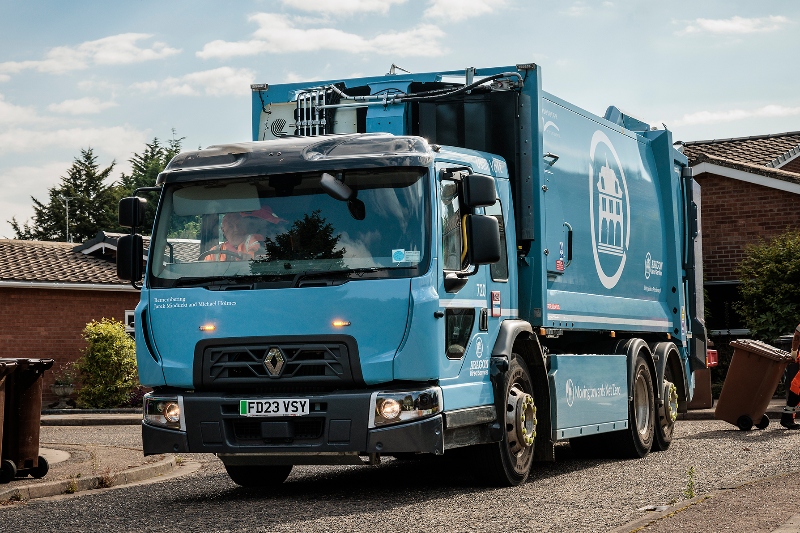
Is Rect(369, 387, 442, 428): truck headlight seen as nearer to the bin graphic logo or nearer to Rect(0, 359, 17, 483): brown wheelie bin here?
the bin graphic logo

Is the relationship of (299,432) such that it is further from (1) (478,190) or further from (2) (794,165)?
(2) (794,165)

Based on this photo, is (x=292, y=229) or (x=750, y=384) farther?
(x=750, y=384)

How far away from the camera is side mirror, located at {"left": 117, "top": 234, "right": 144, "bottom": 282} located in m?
9.94

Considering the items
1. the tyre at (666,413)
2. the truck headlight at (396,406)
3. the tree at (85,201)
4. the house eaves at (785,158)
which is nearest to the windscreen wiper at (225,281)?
the truck headlight at (396,406)

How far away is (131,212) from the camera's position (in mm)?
9836

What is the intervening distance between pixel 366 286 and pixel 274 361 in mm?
916

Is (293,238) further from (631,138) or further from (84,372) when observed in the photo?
(84,372)

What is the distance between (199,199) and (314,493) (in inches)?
108

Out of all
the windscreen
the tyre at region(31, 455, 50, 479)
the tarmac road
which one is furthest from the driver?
the tyre at region(31, 455, 50, 479)

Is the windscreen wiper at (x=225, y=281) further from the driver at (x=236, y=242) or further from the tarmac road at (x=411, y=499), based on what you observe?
the tarmac road at (x=411, y=499)

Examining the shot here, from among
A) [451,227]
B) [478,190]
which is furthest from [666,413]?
[478,190]

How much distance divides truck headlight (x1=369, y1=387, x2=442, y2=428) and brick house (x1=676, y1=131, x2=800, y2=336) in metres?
17.9

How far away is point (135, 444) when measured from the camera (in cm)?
1730

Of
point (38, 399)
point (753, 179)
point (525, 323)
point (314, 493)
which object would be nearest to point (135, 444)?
point (38, 399)
